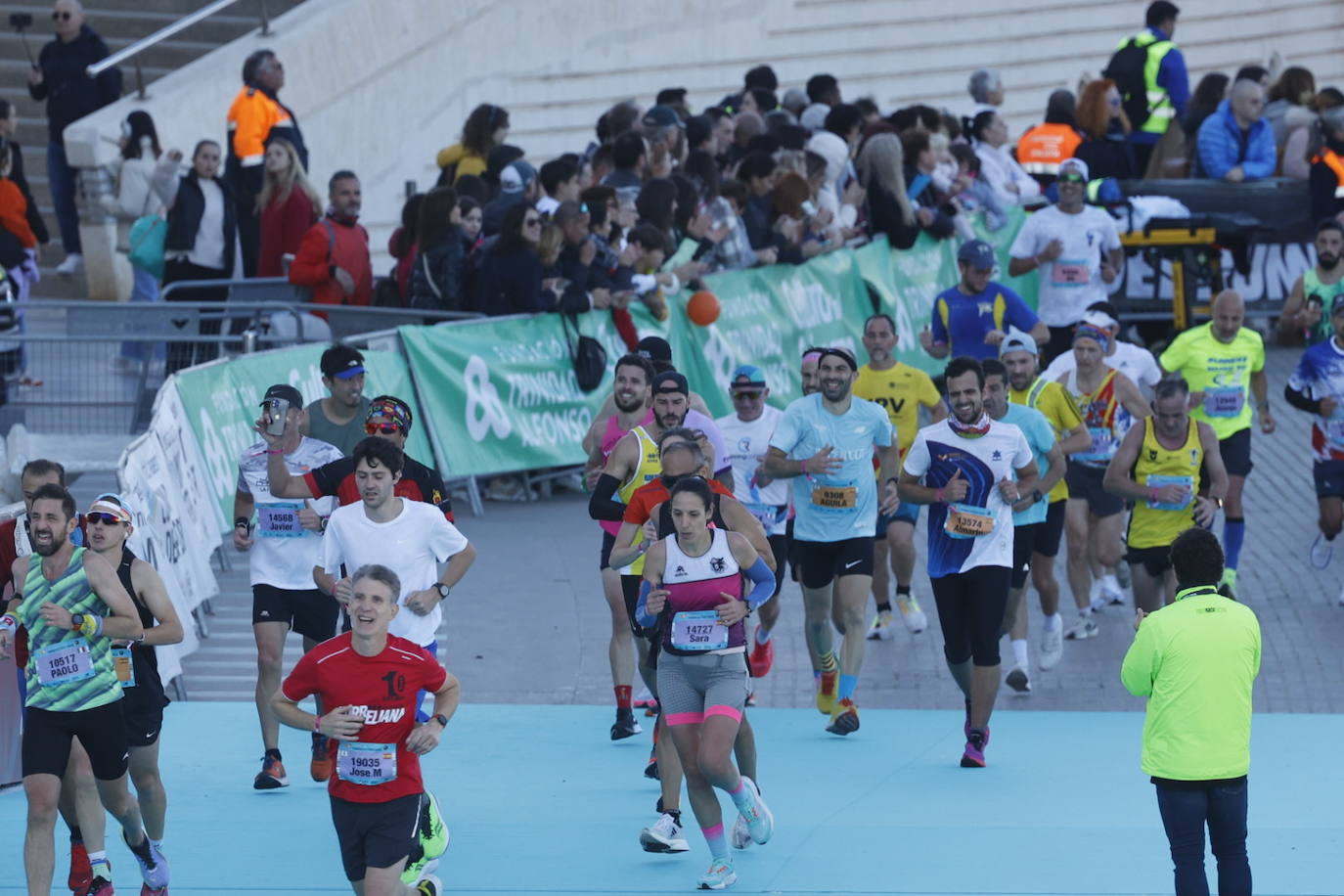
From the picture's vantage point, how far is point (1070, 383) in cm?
1362

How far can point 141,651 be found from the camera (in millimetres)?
8688

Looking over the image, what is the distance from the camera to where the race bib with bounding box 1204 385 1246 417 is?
14328 millimetres

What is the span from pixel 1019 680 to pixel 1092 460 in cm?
188

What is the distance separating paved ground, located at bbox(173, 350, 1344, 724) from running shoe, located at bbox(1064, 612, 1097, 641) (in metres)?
0.08

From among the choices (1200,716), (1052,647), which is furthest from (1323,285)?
(1200,716)

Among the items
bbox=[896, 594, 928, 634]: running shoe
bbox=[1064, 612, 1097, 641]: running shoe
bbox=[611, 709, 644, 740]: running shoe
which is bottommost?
bbox=[1064, 612, 1097, 641]: running shoe

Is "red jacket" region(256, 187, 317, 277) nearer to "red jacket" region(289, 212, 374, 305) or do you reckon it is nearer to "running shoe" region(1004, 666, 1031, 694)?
"red jacket" region(289, 212, 374, 305)

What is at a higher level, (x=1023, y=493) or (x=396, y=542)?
(x=396, y=542)

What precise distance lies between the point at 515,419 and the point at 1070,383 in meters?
4.51

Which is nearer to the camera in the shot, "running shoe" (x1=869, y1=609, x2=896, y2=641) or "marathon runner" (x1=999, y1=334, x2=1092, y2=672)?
"marathon runner" (x1=999, y1=334, x2=1092, y2=672)

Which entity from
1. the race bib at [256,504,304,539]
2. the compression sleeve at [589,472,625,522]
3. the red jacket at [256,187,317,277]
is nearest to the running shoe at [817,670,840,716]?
the compression sleeve at [589,472,625,522]

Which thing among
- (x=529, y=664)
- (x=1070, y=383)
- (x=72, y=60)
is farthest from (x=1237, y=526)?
(x=72, y=60)

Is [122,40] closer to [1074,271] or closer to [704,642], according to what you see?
[1074,271]

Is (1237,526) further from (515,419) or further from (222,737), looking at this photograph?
(222,737)
